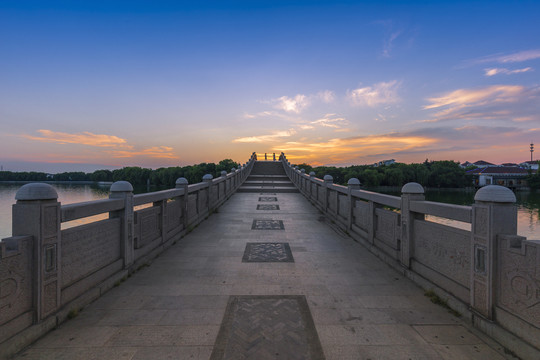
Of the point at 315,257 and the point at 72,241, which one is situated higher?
the point at 72,241

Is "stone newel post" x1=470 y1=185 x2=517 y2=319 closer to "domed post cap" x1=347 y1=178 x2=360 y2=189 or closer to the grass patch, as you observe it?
the grass patch

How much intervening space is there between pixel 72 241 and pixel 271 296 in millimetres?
2922

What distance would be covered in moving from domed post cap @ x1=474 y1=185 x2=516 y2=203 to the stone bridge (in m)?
0.02

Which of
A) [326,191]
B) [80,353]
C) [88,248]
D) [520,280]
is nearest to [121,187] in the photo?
[88,248]

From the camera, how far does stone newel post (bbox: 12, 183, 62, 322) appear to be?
2824 millimetres

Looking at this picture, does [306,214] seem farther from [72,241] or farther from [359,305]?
[72,241]

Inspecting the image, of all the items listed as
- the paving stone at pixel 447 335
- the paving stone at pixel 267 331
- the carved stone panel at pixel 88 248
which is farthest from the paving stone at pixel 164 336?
the paving stone at pixel 447 335

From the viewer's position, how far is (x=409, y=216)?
4.57 meters

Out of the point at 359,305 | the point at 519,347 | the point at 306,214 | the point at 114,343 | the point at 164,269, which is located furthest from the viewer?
the point at 306,214

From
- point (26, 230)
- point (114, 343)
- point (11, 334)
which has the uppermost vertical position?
point (26, 230)

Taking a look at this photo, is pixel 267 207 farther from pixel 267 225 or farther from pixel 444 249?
pixel 444 249

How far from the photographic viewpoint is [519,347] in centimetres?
257

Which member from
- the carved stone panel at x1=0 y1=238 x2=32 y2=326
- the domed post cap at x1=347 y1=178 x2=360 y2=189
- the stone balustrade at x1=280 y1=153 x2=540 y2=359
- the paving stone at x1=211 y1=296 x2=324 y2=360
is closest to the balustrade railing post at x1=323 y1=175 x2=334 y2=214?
the domed post cap at x1=347 y1=178 x2=360 y2=189

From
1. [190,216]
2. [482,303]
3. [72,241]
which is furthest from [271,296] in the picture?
[190,216]
